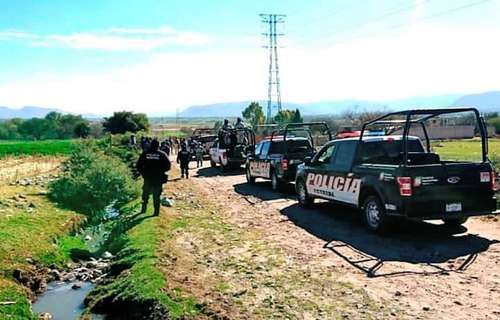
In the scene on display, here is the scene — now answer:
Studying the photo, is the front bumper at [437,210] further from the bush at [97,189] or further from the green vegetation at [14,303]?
the bush at [97,189]

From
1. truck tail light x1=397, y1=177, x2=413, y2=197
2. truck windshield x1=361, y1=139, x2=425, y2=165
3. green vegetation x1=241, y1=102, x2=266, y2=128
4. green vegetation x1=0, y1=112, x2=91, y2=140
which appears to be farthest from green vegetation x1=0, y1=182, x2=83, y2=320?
green vegetation x1=0, y1=112, x2=91, y2=140

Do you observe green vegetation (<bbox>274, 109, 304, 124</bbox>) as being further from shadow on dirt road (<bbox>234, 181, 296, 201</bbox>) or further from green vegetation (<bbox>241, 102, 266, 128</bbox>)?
shadow on dirt road (<bbox>234, 181, 296, 201</bbox>)

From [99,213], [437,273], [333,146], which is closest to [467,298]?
[437,273]

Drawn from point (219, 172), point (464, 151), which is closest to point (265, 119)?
point (464, 151)

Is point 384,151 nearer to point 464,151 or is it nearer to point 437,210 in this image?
point 437,210

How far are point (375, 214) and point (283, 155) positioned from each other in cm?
737

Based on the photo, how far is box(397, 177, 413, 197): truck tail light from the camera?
10391 mm

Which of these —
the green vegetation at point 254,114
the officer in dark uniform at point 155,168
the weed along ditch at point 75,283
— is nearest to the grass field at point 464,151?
the officer in dark uniform at point 155,168

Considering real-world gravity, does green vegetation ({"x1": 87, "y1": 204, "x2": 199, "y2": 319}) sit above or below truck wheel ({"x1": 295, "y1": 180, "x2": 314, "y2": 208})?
below

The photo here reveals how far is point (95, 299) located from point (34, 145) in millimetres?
54942

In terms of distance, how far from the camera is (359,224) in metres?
12.8

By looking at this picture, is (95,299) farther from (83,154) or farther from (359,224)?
(83,154)

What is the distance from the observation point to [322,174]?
14.1 m

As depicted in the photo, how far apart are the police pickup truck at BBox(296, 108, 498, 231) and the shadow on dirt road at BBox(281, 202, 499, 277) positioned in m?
0.41
